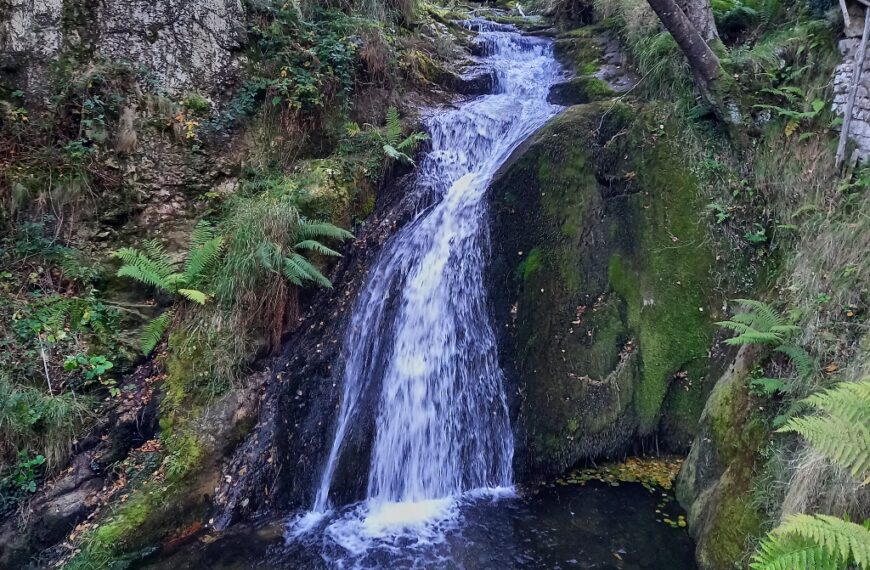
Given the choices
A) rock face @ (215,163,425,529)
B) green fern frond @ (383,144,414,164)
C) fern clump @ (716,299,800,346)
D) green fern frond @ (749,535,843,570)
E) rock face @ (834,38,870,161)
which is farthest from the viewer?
green fern frond @ (383,144,414,164)

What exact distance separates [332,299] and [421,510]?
8.14 feet

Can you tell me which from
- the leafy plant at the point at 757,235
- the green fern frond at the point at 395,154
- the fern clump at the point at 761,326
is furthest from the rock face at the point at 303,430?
the leafy plant at the point at 757,235

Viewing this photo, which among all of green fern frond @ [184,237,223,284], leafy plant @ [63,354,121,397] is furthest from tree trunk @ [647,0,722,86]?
leafy plant @ [63,354,121,397]

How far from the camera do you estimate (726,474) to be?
4.02 metres

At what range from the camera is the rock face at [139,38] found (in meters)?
5.26

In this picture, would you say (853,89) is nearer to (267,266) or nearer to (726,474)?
(726,474)

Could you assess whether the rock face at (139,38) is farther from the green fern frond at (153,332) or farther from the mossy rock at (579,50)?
the mossy rock at (579,50)

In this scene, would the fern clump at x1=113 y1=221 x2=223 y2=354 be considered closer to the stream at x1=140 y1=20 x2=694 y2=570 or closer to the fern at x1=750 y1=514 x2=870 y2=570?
the stream at x1=140 y1=20 x2=694 y2=570

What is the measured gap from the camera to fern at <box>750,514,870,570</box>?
6.75 feet

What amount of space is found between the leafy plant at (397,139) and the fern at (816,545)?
17.6 feet

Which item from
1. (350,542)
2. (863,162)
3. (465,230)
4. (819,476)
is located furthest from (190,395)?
(863,162)

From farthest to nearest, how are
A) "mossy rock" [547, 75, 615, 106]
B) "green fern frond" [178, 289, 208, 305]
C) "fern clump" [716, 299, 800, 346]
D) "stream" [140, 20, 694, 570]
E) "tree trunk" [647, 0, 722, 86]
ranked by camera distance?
"mossy rock" [547, 75, 615, 106]
"tree trunk" [647, 0, 722, 86]
"green fern frond" [178, 289, 208, 305]
"stream" [140, 20, 694, 570]
"fern clump" [716, 299, 800, 346]

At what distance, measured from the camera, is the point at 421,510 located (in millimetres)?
4859

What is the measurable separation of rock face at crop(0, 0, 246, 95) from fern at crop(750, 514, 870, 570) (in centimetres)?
708
